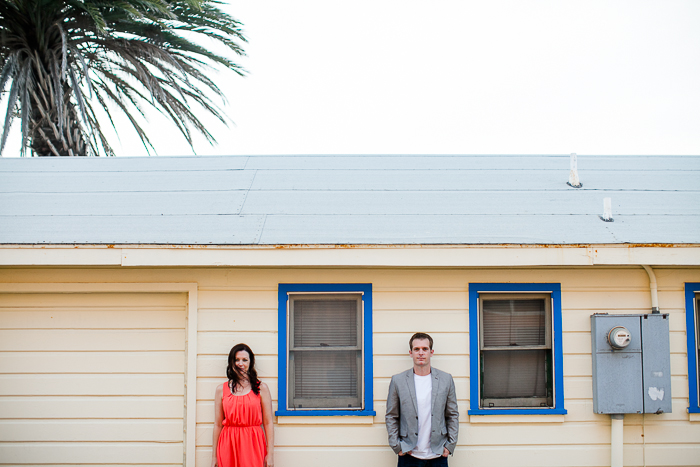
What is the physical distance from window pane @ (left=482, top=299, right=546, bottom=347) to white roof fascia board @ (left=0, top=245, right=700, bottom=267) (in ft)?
2.02

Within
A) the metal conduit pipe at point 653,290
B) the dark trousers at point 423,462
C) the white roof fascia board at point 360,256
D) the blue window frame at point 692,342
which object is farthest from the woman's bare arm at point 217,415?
the blue window frame at point 692,342

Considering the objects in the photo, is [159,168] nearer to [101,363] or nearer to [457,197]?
[101,363]

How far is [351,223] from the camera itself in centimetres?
507

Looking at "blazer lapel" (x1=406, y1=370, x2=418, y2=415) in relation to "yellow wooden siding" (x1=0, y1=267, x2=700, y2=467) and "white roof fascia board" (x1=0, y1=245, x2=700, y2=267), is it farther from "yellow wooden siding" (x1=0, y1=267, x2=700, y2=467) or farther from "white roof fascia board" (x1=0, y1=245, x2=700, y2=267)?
"white roof fascia board" (x1=0, y1=245, x2=700, y2=267)

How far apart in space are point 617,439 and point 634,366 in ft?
2.27

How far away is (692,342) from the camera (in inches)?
197

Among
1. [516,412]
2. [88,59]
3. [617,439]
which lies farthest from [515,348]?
[88,59]

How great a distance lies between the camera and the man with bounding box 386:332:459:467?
14.4 ft

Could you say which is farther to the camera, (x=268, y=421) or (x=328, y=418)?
(x=328, y=418)

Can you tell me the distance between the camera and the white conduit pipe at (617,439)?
486 cm

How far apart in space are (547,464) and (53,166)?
6459 millimetres

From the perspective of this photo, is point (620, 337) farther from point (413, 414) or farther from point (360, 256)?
point (360, 256)

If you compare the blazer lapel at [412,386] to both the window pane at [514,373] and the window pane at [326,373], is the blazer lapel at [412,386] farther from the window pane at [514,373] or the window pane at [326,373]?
the window pane at [514,373]

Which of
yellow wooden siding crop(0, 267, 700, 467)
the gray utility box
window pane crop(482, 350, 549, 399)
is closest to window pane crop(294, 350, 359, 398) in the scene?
yellow wooden siding crop(0, 267, 700, 467)
